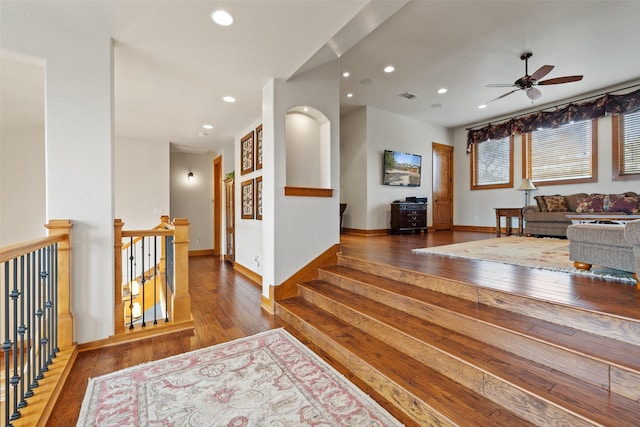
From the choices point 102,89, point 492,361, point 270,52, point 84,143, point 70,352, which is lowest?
point 70,352

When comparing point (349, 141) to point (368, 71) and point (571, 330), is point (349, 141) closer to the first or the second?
point (368, 71)

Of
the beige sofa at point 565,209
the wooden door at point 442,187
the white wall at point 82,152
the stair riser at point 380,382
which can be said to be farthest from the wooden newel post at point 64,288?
the wooden door at point 442,187

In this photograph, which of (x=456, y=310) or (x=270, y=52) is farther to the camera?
(x=270, y=52)

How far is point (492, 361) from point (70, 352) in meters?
2.96

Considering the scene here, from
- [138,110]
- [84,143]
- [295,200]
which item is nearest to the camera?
[84,143]

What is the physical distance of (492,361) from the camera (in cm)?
152

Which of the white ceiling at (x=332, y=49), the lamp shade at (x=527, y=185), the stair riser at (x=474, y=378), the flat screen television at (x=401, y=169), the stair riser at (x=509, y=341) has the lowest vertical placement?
the stair riser at (x=474, y=378)

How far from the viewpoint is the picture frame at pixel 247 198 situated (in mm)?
4633

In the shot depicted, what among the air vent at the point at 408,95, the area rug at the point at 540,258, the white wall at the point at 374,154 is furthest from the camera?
the white wall at the point at 374,154

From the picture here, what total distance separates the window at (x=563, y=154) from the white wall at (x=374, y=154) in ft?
7.98

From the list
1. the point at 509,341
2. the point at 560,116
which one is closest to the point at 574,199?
the point at 560,116

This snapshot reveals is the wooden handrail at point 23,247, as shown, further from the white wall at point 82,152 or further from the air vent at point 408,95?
the air vent at point 408,95

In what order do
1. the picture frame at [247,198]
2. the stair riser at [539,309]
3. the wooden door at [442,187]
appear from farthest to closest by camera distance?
the wooden door at [442,187] → the picture frame at [247,198] → the stair riser at [539,309]

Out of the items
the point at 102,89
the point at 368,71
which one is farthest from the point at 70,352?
the point at 368,71
